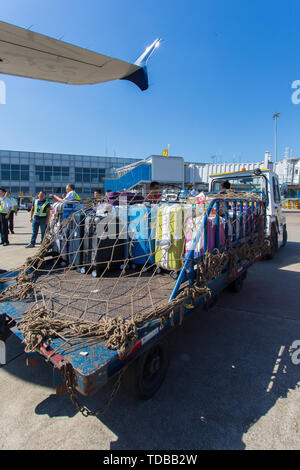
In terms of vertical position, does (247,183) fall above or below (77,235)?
above

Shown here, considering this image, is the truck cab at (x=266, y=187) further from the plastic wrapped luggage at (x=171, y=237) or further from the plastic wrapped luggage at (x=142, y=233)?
the plastic wrapped luggage at (x=171, y=237)

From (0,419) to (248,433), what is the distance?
183 cm

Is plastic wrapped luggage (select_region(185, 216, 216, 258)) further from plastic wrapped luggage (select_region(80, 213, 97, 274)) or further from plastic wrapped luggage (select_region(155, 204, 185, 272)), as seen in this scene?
plastic wrapped luggage (select_region(80, 213, 97, 274))

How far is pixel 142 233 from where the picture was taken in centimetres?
369

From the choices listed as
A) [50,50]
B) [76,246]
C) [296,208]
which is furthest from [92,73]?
[296,208]

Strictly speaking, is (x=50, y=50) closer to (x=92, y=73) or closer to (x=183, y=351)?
(x=92, y=73)

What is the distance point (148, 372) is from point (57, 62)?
531cm

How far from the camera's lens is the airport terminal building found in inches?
1699

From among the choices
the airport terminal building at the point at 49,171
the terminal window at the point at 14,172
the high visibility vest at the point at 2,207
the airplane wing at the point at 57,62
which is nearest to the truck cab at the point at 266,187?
the airplane wing at the point at 57,62

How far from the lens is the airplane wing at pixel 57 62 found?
13.2 feet

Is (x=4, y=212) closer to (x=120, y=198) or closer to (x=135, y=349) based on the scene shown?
(x=120, y=198)

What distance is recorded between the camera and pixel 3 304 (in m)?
2.54

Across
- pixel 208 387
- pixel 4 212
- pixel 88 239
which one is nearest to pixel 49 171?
pixel 4 212

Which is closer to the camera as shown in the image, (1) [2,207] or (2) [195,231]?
(2) [195,231]
